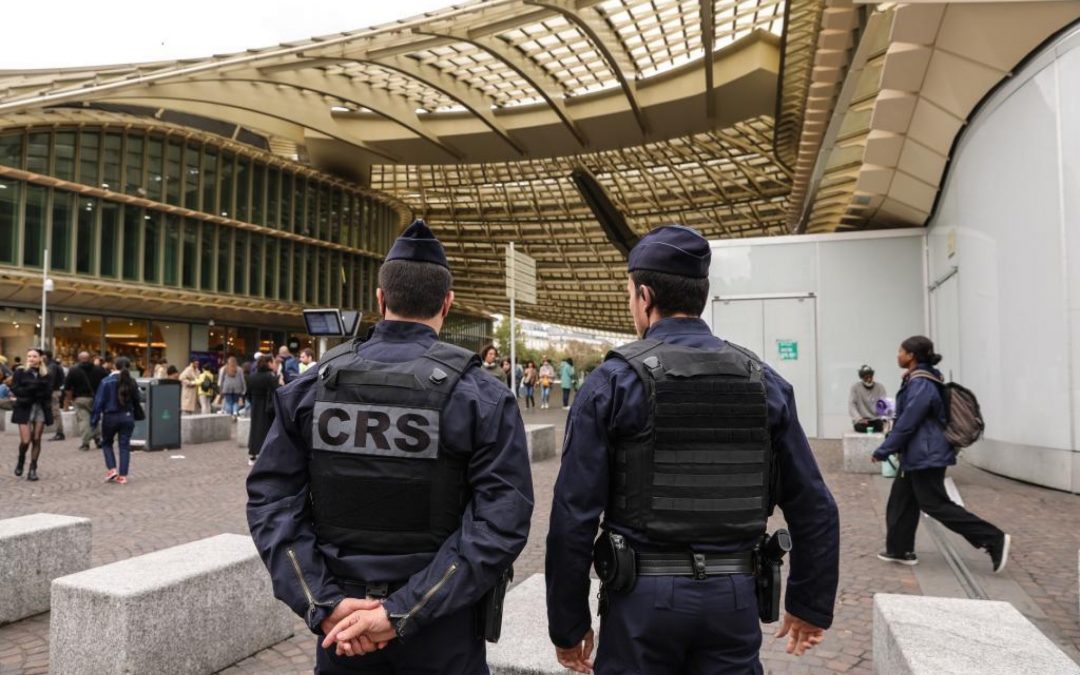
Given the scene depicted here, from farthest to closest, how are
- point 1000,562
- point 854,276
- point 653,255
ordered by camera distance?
point 854,276
point 1000,562
point 653,255

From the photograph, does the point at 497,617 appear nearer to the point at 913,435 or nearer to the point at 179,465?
the point at 913,435

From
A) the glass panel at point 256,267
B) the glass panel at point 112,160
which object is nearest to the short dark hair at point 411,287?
the glass panel at point 112,160

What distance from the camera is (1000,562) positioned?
17.5 feet

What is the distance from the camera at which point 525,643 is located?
3113 millimetres

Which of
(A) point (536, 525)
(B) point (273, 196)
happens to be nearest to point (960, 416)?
(A) point (536, 525)

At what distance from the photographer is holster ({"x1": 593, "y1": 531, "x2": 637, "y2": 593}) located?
2.03 meters

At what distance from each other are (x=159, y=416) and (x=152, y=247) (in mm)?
19366

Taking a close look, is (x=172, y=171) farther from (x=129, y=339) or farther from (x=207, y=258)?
(x=129, y=339)

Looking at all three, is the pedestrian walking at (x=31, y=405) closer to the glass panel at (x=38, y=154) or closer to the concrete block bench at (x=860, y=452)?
the concrete block bench at (x=860, y=452)

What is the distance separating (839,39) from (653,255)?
1094 cm

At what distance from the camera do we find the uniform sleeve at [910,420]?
5.49 m

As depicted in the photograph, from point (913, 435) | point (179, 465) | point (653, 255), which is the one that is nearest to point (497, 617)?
point (653, 255)

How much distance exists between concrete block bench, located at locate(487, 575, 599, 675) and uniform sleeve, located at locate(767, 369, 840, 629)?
0.94 meters

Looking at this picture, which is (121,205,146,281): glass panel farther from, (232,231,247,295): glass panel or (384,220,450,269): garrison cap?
Result: (384,220,450,269): garrison cap
